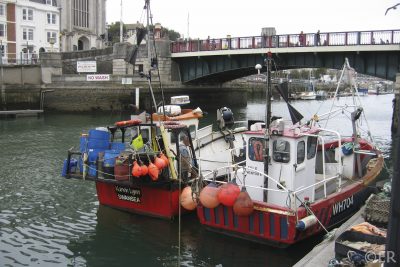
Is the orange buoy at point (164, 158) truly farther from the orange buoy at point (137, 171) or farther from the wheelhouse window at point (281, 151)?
the wheelhouse window at point (281, 151)

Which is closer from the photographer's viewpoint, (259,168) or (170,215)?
(259,168)

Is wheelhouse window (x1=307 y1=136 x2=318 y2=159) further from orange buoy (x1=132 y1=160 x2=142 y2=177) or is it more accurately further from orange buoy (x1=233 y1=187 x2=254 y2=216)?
orange buoy (x1=132 y1=160 x2=142 y2=177)

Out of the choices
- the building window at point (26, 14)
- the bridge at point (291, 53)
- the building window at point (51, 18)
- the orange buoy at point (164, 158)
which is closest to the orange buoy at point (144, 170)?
the orange buoy at point (164, 158)

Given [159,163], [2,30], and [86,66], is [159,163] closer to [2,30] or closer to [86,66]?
[86,66]

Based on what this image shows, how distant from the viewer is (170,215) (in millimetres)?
12930

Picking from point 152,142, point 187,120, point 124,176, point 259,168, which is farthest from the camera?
point 187,120

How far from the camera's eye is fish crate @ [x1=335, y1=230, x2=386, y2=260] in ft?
24.4

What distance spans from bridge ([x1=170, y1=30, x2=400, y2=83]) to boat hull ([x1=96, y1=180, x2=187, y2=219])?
53.9 ft

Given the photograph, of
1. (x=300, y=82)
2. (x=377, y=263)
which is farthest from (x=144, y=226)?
(x=300, y=82)

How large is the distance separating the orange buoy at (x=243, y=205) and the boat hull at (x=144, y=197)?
8.08ft

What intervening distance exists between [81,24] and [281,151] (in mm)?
69188

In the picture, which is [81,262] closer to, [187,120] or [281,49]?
[187,120]

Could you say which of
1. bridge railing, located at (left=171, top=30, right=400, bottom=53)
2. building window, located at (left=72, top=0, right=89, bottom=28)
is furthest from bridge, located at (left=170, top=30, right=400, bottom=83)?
building window, located at (left=72, top=0, right=89, bottom=28)

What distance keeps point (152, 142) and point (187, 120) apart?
98.4 inches
